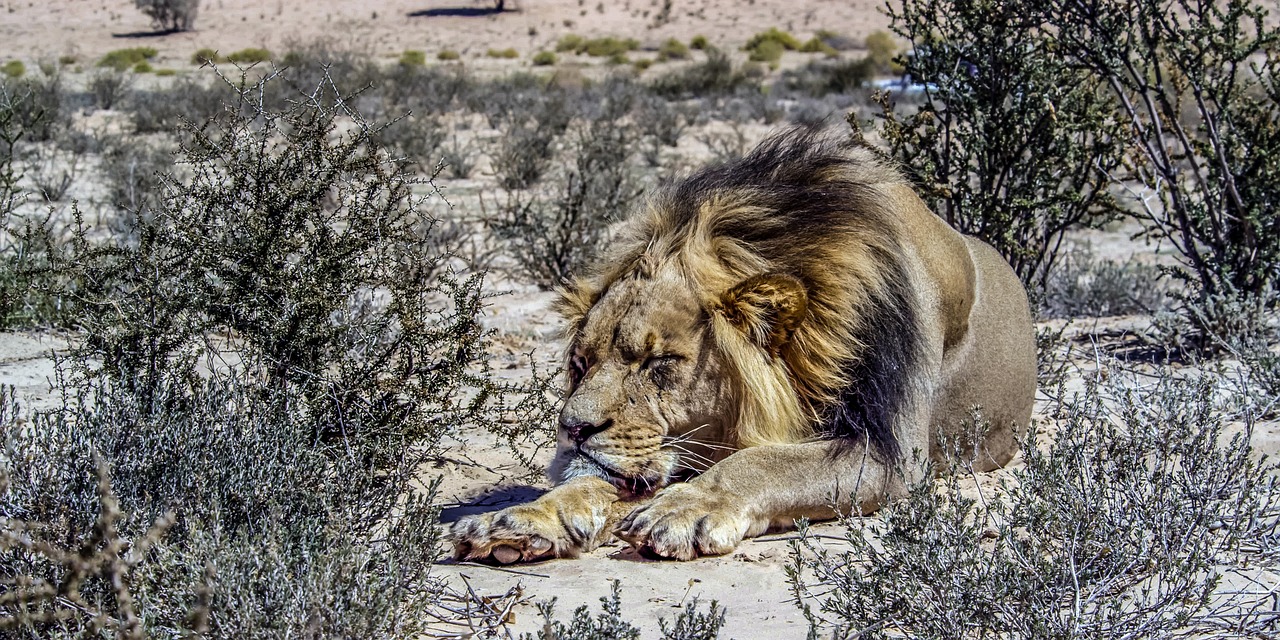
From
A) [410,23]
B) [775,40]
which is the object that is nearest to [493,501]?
[775,40]

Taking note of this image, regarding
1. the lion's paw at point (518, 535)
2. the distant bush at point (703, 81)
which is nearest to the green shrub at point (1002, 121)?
the lion's paw at point (518, 535)

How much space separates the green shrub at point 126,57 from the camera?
1299 inches

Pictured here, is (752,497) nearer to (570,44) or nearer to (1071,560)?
(1071,560)

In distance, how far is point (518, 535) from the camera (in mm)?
3484

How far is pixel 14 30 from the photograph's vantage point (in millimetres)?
40438

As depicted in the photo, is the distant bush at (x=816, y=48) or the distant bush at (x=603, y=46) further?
the distant bush at (x=816, y=48)

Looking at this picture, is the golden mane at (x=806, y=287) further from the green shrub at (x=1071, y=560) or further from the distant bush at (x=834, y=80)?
the distant bush at (x=834, y=80)

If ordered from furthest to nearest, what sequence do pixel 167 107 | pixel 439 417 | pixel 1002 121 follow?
pixel 167 107 < pixel 1002 121 < pixel 439 417

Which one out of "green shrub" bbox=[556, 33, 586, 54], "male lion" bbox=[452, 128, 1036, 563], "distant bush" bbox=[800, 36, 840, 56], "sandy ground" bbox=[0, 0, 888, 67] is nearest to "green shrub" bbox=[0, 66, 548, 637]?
"male lion" bbox=[452, 128, 1036, 563]

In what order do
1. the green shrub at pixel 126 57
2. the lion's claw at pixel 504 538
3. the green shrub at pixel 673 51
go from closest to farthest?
the lion's claw at pixel 504 538
the green shrub at pixel 126 57
the green shrub at pixel 673 51

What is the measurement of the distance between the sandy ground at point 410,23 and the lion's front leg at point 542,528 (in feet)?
117

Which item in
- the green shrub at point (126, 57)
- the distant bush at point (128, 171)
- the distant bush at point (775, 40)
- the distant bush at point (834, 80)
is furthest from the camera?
the distant bush at point (775, 40)

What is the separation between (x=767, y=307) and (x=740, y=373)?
0.23 m

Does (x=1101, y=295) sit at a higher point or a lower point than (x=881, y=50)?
higher
